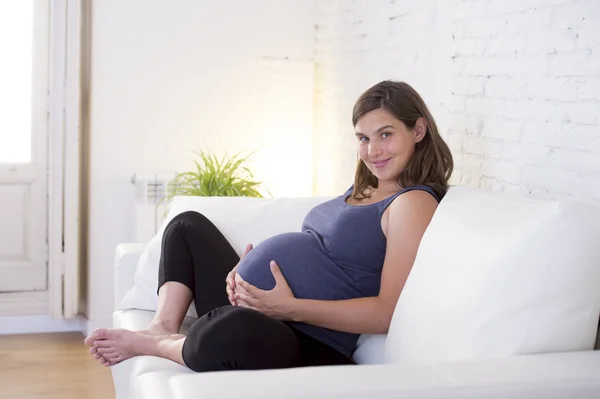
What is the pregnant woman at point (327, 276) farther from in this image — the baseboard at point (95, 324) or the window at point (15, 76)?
the window at point (15, 76)

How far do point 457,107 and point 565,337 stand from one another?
1.40 meters

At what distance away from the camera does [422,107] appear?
2490 mm

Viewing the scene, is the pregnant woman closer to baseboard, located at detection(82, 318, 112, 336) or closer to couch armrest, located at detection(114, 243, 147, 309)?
couch armrest, located at detection(114, 243, 147, 309)

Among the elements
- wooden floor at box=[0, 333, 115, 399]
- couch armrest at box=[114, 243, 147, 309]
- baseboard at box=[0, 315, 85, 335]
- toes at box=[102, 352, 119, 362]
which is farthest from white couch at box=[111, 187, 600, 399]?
baseboard at box=[0, 315, 85, 335]

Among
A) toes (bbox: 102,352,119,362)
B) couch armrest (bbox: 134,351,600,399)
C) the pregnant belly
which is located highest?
the pregnant belly

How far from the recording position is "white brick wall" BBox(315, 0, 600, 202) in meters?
2.35

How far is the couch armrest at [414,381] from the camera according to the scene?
1558mm

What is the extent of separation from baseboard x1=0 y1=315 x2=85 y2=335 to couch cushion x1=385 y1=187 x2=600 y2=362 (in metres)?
3.08

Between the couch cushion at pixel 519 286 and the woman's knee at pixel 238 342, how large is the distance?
1.10 ft

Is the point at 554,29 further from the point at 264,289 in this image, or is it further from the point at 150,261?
the point at 150,261

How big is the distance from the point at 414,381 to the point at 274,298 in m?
0.75

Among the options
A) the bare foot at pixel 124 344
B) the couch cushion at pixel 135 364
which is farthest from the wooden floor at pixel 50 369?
the bare foot at pixel 124 344

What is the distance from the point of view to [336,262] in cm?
240

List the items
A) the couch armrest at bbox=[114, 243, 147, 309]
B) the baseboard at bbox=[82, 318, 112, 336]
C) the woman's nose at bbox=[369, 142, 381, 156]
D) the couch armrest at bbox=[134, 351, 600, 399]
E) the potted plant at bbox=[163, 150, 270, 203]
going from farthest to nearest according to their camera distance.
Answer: the baseboard at bbox=[82, 318, 112, 336]
the potted plant at bbox=[163, 150, 270, 203]
the couch armrest at bbox=[114, 243, 147, 309]
the woman's nose at bbox=[369, 142, 381, 156]
the couch armrest at bbox=[134, 351, 600, 399]
